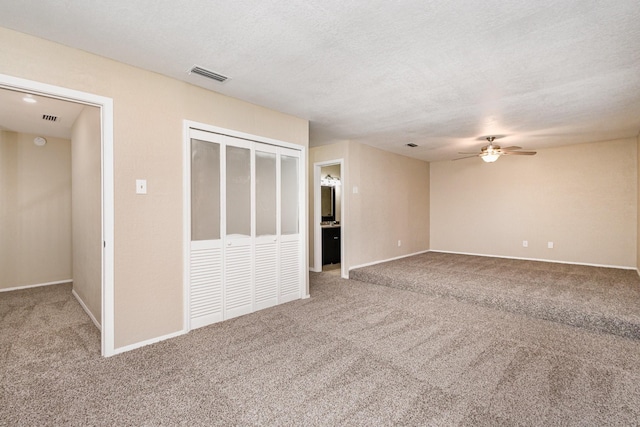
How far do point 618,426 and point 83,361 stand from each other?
12.6 feet

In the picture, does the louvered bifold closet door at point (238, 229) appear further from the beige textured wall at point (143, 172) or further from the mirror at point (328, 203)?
the mirror at point (328, 203)

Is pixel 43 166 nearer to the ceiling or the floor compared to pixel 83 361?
nearer to the ceiling

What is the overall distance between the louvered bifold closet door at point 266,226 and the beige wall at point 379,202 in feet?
6.02

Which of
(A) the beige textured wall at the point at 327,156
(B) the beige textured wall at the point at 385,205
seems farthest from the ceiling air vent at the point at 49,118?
(B) the beige textured wall at the point at 385,205

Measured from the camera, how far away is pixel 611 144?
539 cm

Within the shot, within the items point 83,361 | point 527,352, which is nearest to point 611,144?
point 527,352

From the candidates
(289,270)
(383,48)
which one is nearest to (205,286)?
(289,270)

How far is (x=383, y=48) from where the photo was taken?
2.34m

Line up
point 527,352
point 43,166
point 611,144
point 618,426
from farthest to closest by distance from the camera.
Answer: point 611,144 → point 43,166 → point 527,352 → point 618,426

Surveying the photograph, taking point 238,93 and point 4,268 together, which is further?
point 4,268

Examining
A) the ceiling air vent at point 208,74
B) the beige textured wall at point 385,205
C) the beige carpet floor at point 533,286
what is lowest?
the beige carpet floor at point 533,286

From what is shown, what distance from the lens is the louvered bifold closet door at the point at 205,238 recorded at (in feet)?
10.3

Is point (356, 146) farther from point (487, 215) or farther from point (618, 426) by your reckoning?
point (618, 426)

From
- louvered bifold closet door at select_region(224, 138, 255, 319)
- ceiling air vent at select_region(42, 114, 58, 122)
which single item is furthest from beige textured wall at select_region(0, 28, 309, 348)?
ceiling air vent at select_region(42, 114, 58, 122)
